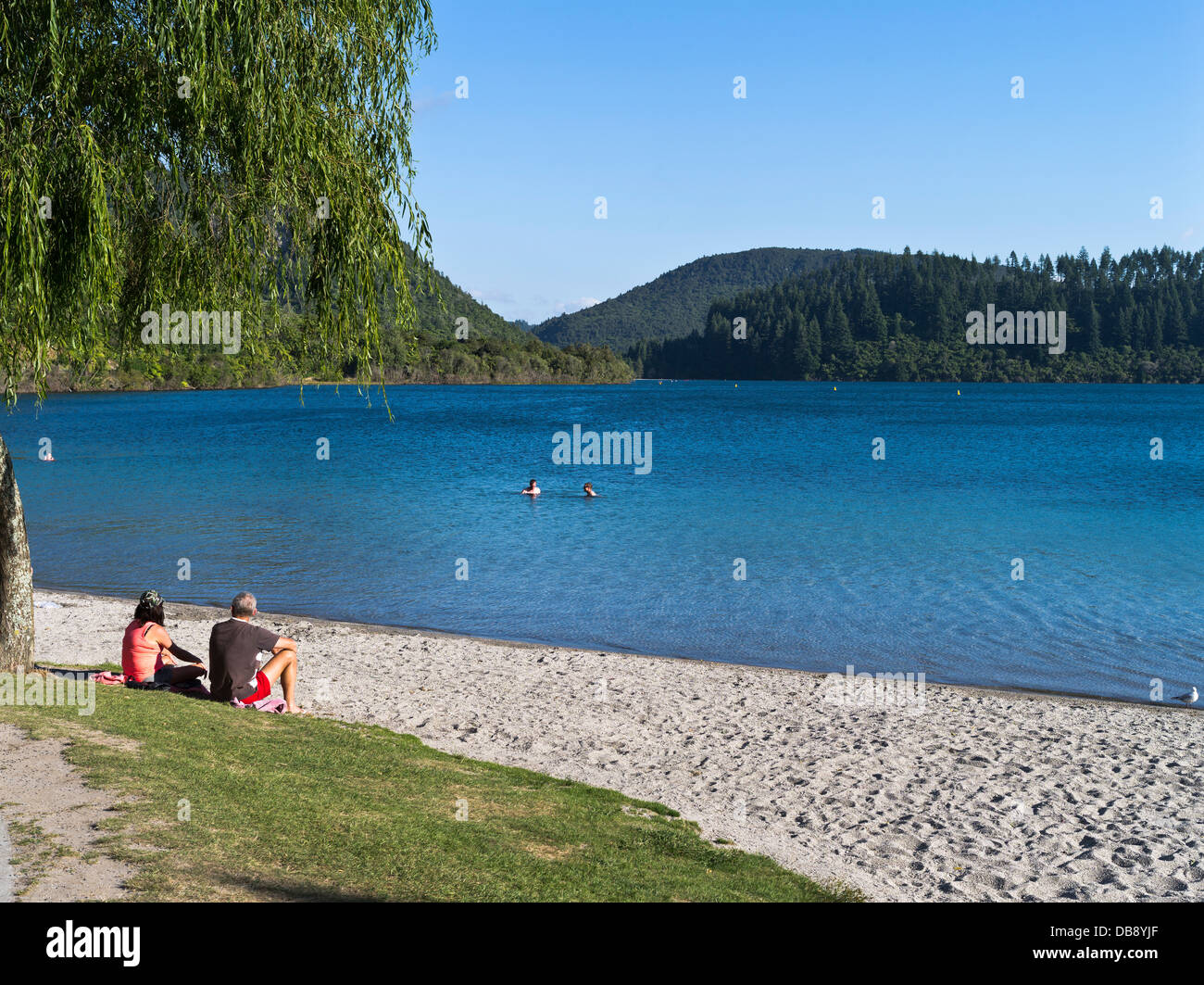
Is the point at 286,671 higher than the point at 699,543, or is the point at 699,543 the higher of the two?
the point at 286,671

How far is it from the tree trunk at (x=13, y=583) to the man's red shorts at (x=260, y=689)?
2225 millimetres

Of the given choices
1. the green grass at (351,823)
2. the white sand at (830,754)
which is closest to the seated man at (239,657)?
the green grass at (351,823)

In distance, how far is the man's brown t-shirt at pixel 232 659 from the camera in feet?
31.8

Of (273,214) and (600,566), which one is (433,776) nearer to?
(273,214)

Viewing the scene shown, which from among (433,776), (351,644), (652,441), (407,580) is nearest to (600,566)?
(407,580)

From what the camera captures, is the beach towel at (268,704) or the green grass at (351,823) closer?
the green grass at (351,823)

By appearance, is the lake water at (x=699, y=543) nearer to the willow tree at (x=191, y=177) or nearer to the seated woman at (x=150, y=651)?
the seated woman at (x=150, y=651)

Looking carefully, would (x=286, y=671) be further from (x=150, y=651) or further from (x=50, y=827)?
(x=50, y=827)

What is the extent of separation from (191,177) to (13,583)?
4.48 meters

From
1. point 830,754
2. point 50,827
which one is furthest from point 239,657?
point 830,754

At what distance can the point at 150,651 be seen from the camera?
10133 millimetres

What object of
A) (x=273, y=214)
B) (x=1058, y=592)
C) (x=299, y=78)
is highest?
(x=299, y=78)
